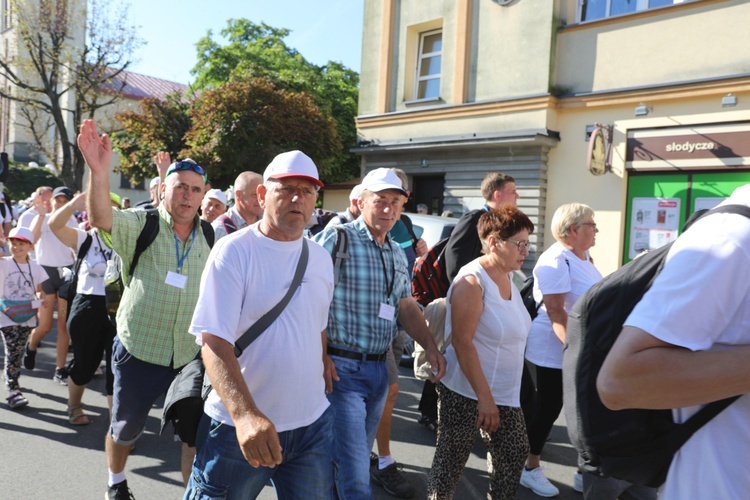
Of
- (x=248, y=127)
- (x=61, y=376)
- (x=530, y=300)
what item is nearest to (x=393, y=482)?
(x=530, y=300)

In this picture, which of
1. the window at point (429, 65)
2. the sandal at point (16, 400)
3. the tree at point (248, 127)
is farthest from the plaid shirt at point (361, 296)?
the tree at point (248, 127)

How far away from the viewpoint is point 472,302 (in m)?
3.32

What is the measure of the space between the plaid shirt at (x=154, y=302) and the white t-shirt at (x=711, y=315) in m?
2.82

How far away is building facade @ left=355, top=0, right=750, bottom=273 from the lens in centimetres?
A: 1129

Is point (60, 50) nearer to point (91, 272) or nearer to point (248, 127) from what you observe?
point (248, 127)

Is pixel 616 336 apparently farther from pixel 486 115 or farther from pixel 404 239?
pixel 486 115

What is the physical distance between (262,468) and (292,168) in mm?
1246

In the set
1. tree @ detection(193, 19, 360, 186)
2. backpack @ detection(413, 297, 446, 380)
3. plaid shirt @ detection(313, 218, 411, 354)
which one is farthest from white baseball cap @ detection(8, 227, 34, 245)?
tree @ detection(193, 19, 360, 186)

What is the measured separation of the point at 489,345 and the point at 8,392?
16.8ft

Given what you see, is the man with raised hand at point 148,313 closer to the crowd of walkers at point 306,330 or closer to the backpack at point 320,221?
the crowd of walkers at point 306,330

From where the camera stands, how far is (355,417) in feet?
10.3

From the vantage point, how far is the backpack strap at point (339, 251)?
11.0 feet

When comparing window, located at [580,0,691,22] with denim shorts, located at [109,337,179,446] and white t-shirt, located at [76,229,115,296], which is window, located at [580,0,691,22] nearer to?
white t-shirt, located at [76,229,115,296]

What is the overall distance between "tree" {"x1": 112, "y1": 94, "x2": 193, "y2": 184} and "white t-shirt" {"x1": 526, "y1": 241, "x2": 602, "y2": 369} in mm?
20046
